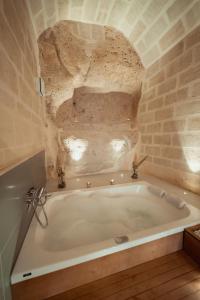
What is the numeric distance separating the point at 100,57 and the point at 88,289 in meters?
2.35

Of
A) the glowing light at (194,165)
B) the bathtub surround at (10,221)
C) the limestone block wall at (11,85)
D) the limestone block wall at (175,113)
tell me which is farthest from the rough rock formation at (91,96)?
the bathtub surround at (10,221)

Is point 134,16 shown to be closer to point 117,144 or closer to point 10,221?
point 117,144

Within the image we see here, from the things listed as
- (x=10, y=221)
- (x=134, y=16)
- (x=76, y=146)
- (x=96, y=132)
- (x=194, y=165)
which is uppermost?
(x=134, y=16)

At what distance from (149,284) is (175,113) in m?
1.65

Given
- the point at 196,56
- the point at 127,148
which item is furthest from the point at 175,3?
the point at 127,148

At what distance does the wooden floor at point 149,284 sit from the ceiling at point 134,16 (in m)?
2.13

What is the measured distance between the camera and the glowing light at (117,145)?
2352 millimetres

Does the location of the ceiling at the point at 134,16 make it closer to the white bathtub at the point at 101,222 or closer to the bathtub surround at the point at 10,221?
the bathtub surround at the point at 10,221

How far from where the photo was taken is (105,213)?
58.4 inches

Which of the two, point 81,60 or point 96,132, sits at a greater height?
point 81,60

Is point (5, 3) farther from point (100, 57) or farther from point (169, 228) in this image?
point (169, 228)

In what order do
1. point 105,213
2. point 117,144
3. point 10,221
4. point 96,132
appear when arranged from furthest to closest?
point 117,144
point 96,132
point 105,213
point 10,221

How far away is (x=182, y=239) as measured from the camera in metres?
0.96

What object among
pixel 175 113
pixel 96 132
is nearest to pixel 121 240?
pixel 175 113
